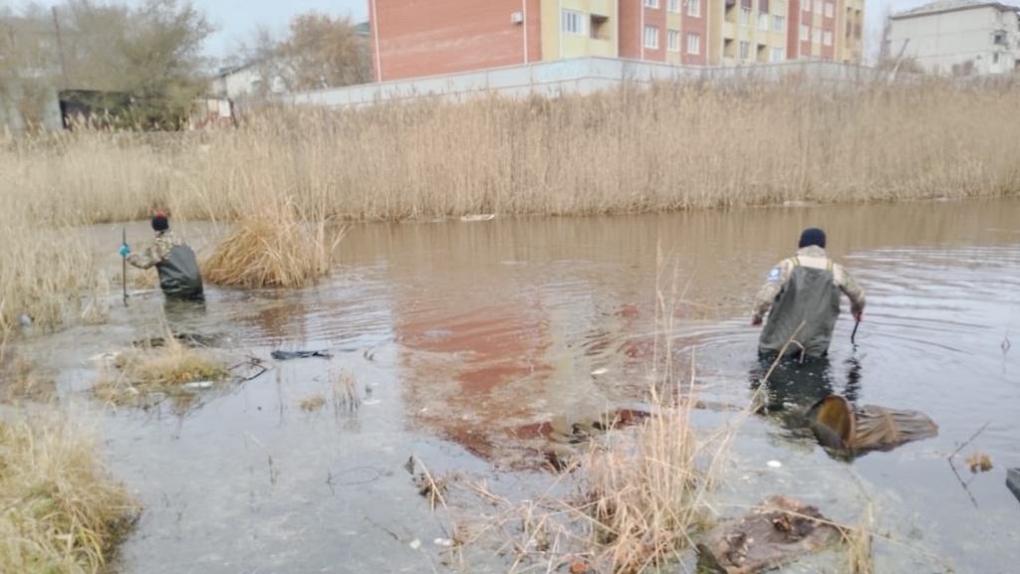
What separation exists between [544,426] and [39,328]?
6041mm

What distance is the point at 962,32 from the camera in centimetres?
7538

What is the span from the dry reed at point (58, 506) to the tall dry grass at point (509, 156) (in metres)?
11.7

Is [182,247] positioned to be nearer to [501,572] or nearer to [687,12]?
[501,572]

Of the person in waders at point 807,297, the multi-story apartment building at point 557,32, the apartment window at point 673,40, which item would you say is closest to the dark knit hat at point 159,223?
the person in waders at point 807,297

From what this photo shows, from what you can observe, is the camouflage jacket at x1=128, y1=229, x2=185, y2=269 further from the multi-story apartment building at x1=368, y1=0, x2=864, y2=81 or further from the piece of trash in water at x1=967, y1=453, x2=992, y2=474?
the multi-story apartment building at x1=368, y1=0, x2=864, y2=81

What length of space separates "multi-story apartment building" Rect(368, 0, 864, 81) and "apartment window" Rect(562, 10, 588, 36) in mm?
56

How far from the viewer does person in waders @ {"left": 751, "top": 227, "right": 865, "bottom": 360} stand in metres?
5.96

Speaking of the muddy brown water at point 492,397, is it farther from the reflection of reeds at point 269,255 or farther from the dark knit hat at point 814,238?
the dark knit hat at point 814,238

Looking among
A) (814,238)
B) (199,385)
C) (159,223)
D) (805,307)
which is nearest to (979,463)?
(805,307)

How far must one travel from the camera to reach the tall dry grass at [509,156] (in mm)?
16016

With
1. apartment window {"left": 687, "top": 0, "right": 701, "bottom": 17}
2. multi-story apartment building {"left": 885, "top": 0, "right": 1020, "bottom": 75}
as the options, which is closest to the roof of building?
multi-story apartment building {"left": 885, "top": 0, "right": 1020, "bottom": 75}

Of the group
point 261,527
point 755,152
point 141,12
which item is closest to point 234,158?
point 755,152

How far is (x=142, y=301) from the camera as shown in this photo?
9500 millimetres

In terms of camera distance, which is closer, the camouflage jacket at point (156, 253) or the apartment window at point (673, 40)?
the camouflage jacket at point (156, 253)
